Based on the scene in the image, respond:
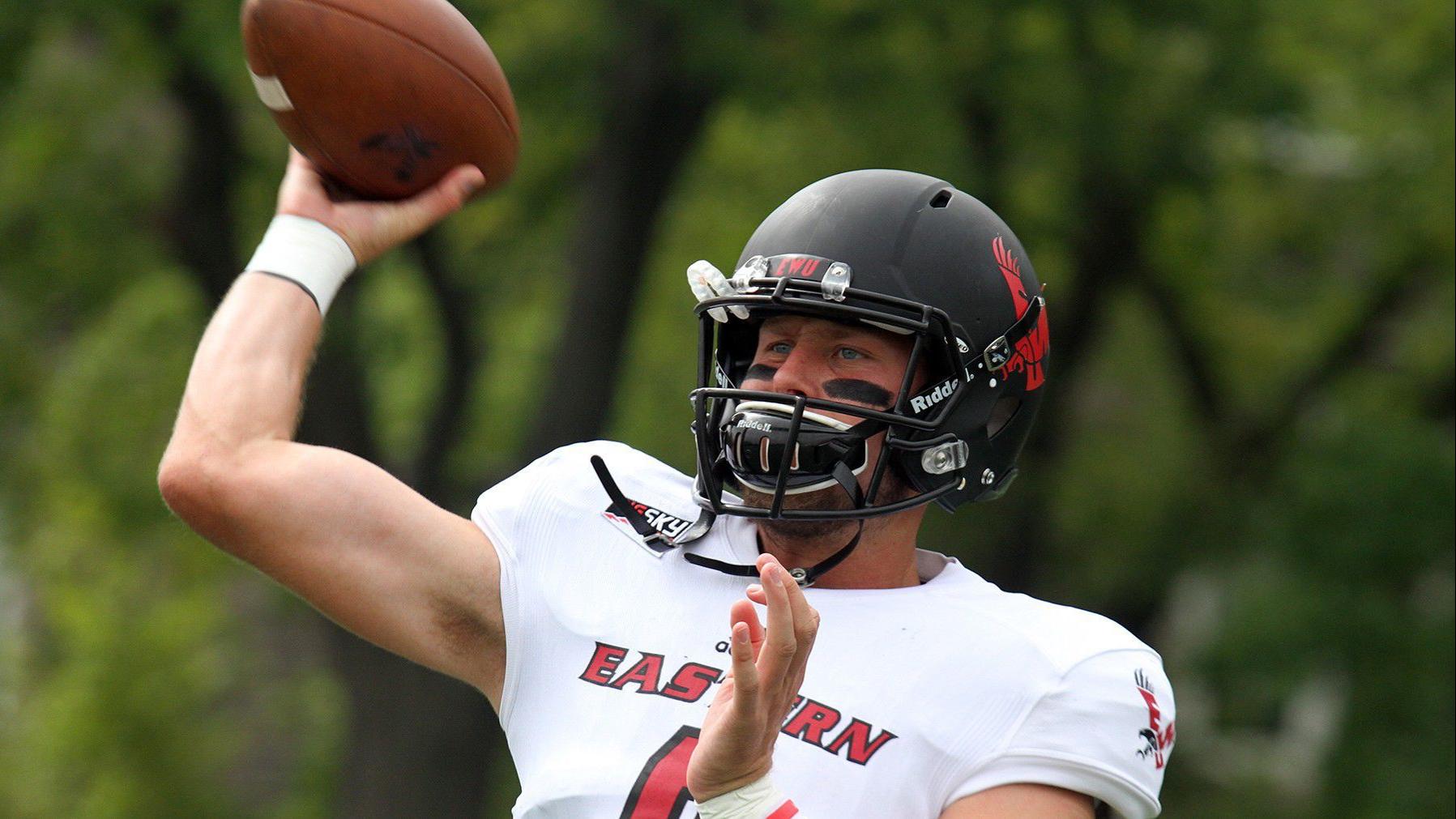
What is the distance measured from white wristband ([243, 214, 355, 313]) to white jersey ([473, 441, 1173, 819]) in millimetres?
431

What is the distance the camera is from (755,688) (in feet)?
→ 6.66

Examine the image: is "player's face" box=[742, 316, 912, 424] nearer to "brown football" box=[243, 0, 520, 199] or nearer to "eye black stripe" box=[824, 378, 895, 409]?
"eye black stripe" box=[824, 378, 895, 409]

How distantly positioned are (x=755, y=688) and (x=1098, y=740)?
2.05 ft

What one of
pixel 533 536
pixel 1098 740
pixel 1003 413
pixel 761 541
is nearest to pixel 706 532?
pixel 761 541

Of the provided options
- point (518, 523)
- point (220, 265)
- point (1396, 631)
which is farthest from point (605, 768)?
point (1396, 631)

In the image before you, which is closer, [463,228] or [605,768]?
[605,768]

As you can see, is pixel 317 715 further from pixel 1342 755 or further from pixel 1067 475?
pixel 1342 755

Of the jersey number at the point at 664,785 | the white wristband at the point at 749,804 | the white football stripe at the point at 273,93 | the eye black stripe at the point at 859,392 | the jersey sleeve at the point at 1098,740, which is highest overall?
the white football stripe at the point at 273,93

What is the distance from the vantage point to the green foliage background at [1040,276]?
27.5 feet

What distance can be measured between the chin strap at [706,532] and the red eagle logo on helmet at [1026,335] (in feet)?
1.30

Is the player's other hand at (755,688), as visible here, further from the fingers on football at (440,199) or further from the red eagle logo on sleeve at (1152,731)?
the fingers on football at (440,199)

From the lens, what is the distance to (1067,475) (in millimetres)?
11266

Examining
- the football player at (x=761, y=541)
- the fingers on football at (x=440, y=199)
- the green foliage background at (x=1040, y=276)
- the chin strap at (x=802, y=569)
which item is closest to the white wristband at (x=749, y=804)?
the football player at (x=761, y=541)

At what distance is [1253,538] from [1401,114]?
2.71m
